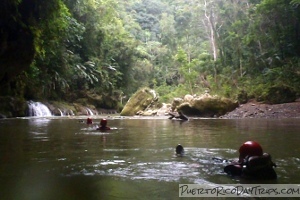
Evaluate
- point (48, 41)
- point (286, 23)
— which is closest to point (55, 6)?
point (48, 41)

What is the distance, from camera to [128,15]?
60.4 meters

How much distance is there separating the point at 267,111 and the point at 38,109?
1572 cm

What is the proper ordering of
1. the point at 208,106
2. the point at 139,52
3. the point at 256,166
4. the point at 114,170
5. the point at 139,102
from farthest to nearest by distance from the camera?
the point at 139,52, the point at 139,102, the point at 208,106, the point at 114,170, the point at 256,166

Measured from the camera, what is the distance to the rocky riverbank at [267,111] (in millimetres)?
19402

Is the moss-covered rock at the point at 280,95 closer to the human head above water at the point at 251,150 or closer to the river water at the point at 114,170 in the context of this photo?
the river water at the point at 114,170

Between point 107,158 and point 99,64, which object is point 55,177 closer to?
point 107,158

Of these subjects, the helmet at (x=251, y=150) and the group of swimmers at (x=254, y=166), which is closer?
the group of swimmers at (x=254, y=166)

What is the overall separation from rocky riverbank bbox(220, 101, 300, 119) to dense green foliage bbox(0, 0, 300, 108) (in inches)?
69.5

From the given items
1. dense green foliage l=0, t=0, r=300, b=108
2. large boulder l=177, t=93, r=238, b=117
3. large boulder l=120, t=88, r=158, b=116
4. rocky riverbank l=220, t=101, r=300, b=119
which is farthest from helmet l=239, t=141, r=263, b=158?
large boulder l=120, t=88, r=158, b=116

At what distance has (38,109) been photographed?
975 inches

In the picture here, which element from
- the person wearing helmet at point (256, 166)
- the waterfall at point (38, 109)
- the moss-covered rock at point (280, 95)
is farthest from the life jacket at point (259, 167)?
the waterfall at point (38, 109)

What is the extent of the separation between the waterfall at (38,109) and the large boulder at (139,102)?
588 cm

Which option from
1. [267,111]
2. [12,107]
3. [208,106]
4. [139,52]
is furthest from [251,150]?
[139,52]

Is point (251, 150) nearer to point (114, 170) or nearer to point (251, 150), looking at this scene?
point (251, 150)
